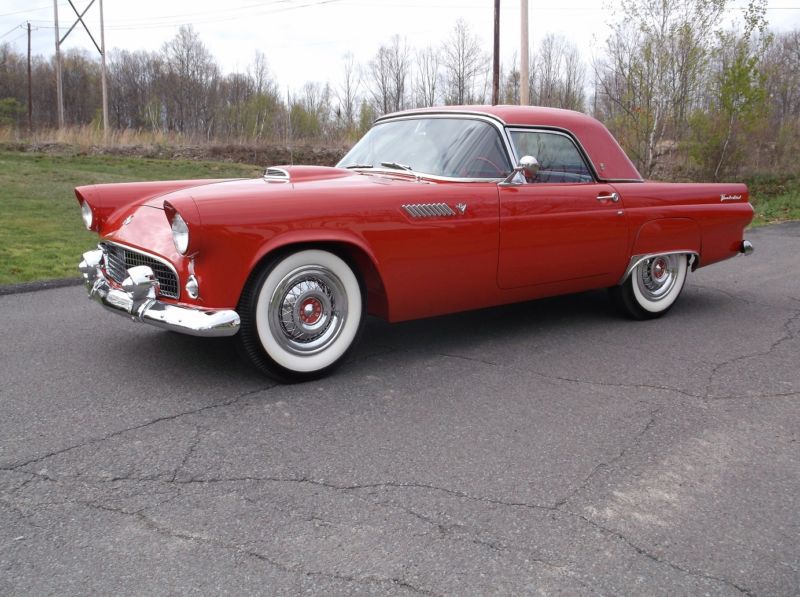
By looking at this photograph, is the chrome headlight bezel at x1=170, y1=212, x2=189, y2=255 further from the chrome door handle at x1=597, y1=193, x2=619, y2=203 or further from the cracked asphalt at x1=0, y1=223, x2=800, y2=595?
the chrome door handle at x1=597, y1=193, x2=619, y2=203

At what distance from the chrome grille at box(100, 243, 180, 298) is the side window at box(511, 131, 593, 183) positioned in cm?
230

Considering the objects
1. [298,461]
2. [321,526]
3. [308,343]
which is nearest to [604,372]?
[308,343]

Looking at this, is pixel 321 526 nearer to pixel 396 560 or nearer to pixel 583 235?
pixel 396 560

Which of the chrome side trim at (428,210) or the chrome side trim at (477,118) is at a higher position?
the chrome side trim at (477,118)

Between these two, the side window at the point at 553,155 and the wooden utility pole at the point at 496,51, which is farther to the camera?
the wooden utility pole at the point at 496,51

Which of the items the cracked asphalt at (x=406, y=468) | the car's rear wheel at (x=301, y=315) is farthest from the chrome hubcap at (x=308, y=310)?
the cracked asphalt at (x=406, y=468)

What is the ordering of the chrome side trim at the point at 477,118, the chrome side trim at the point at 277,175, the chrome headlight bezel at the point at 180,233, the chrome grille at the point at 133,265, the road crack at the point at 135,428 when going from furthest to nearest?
the chrome side trim at the point at 477,118
the chrome side trim at the point at 277,175
the chrome grille at the point at 133,265
the chrome headlight bezel at the point at 180,233
the road crack at the point at 135,428

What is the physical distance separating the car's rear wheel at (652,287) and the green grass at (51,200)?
492cm

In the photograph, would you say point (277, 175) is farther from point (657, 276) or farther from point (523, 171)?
point (657, 276)

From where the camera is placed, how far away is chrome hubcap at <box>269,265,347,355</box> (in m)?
3.66

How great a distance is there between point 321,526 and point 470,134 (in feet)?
9.57

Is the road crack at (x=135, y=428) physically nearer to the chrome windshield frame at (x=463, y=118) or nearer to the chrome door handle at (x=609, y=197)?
the chrome windshield frame at (x=463, y=118)

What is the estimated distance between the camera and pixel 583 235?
4.76 m

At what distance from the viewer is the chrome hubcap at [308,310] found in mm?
3656
